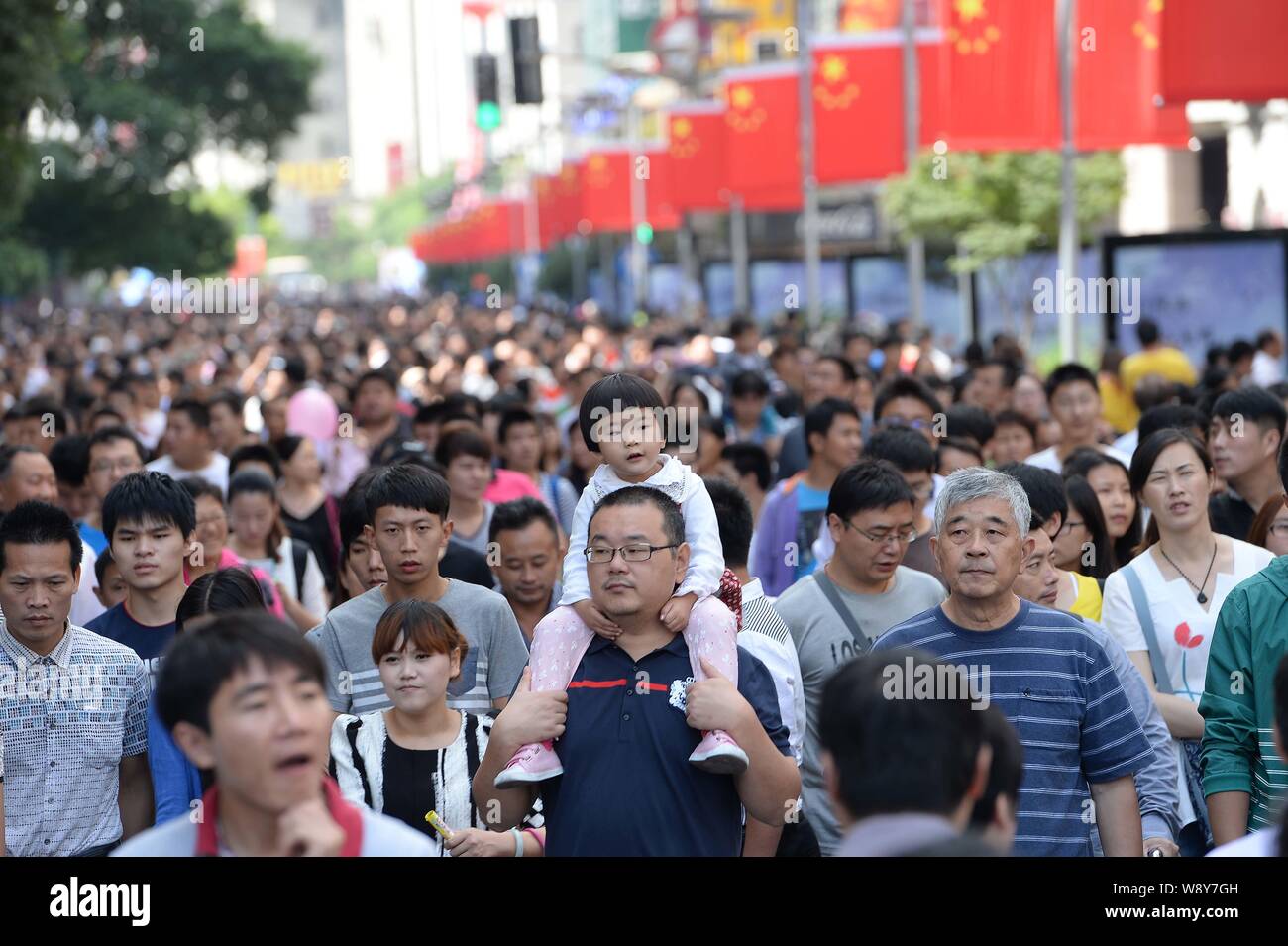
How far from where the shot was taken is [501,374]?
58.4 feet

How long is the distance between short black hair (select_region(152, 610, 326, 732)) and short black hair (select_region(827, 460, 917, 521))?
10.9 feet

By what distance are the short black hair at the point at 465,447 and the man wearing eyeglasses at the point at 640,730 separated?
4.35 m

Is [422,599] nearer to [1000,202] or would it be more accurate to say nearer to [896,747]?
[896,747]

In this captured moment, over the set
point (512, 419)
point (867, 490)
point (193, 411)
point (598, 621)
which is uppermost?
point (193, 411)

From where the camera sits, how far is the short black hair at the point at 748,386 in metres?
12.9

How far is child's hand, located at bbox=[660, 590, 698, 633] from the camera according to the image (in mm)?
4812

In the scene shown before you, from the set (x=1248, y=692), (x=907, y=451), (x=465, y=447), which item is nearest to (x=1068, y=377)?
(x=907, y=451)

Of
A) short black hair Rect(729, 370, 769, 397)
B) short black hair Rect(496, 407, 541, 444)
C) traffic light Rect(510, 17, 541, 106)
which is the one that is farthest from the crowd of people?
traffic light Rect(510, 17, 541, 106)

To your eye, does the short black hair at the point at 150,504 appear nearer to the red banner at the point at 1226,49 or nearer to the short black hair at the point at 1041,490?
the short black hair at the point at 1041,490

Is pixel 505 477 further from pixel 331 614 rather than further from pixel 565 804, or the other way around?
pixel 565 804

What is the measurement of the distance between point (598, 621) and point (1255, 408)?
13.9 ft

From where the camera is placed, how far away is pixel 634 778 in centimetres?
454

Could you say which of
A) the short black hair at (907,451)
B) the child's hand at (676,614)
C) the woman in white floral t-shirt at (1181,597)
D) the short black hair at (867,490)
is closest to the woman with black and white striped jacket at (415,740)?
the child's hand at (676,614)
